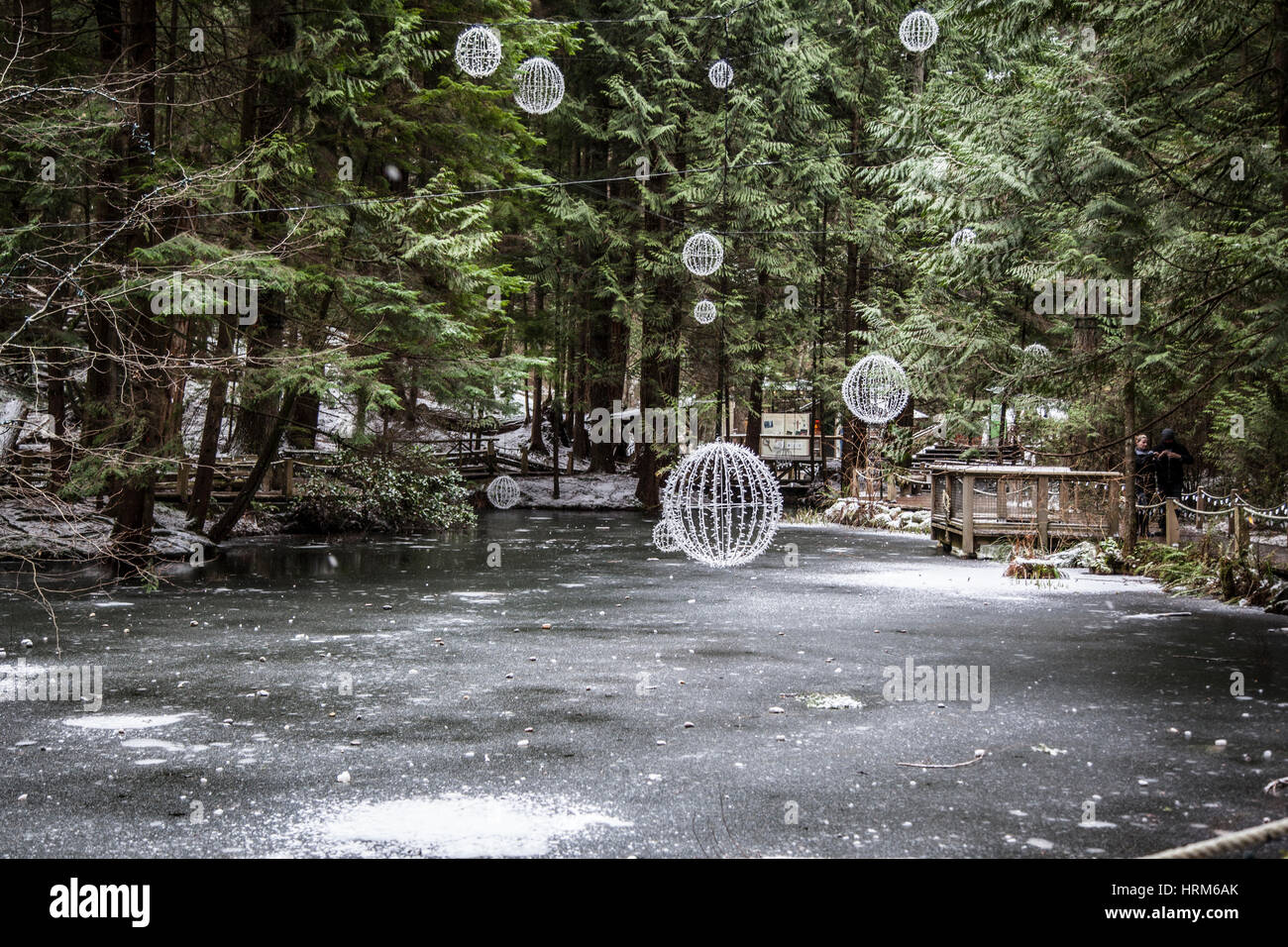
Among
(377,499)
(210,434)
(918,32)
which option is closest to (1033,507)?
(918,32)

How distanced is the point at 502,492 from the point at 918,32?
16122 millimetres

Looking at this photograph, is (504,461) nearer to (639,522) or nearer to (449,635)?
(639,522)

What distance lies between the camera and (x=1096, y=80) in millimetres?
10688

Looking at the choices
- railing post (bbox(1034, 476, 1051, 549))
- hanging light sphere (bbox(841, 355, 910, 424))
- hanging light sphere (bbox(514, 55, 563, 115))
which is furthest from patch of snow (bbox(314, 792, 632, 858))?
hanging light sphere (bbox(841, 355, 910, 424))

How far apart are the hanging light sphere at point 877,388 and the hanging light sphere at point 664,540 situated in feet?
15.1

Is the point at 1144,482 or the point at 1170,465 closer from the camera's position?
the point at 1170,465

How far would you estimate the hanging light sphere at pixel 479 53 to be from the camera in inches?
586

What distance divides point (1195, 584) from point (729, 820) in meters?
10.3

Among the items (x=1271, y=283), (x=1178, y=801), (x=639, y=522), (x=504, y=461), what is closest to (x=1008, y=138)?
(x=1271, y=283)

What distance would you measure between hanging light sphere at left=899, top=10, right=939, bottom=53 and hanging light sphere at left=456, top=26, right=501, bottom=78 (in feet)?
28.2

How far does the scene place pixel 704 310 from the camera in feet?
85.8

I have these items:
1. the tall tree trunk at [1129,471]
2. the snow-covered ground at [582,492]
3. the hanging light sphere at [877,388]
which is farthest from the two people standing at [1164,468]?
the snow-covered ground at [582,492]

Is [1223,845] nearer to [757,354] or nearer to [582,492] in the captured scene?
[757,354]

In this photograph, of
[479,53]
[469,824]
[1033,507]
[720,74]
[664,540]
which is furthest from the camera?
[720,74]
